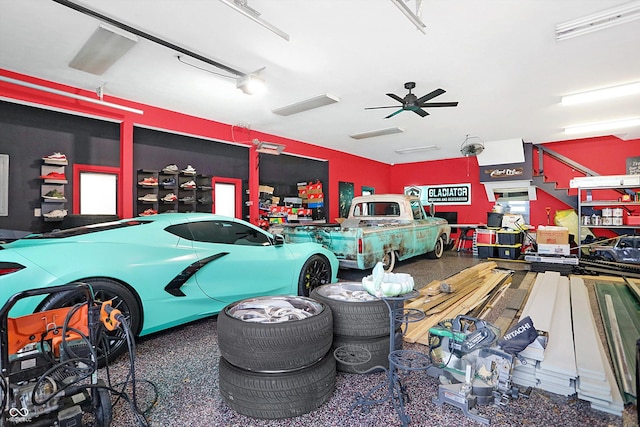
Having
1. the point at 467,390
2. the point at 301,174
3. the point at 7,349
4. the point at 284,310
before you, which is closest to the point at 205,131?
the point at 301,174

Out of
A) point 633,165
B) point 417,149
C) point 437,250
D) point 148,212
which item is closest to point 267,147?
point 148,212

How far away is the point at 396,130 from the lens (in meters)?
7.26

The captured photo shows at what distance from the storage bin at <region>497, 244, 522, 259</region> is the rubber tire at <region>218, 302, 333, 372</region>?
723cm

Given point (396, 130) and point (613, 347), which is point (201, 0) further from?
point (396, 130)

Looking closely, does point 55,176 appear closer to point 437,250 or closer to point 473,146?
point 437,250

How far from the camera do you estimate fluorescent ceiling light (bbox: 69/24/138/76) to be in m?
3.32

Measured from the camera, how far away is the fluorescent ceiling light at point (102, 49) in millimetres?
3318

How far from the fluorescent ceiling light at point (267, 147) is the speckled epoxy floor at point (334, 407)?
534 cm

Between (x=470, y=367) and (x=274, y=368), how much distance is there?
1235 millimetres

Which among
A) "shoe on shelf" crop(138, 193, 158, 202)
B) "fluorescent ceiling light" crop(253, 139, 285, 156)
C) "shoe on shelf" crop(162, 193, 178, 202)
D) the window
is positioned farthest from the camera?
"fluorescent ceiling light" crop(253, 139, 285, 156)

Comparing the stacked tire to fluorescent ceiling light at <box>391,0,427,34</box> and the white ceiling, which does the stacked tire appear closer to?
fluorescent ceiling light at <box>391,0,427,34</box>

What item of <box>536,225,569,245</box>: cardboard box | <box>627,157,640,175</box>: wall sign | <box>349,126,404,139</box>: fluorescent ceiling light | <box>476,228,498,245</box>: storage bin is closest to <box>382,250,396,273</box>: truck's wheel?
<box>349,126,404,139</box>: fluorescent ceiling light

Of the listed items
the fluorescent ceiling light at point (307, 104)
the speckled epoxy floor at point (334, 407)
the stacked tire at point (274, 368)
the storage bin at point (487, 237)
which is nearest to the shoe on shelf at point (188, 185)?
the fluorescent ceiling light at point (307, 104)

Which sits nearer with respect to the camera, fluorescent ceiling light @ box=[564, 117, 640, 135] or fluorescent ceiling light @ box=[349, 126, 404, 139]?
Answer: fluorescent ceiling light @ box=[564, 117, 640, 135]
